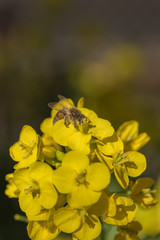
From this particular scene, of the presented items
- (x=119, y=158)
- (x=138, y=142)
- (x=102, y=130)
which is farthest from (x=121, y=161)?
(x=138, y=142)

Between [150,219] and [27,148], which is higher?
[27,148]

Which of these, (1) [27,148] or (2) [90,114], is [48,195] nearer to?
(1) [27,148]

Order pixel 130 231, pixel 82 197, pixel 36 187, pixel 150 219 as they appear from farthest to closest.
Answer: pixel 150 219
pixel 130 231
pixel 36 187
pixel 82 197

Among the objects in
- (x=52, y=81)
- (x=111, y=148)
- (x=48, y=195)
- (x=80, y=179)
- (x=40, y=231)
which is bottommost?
(x=40, y=231)

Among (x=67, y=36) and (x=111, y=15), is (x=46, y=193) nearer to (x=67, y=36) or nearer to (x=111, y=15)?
(x=67, y=36)

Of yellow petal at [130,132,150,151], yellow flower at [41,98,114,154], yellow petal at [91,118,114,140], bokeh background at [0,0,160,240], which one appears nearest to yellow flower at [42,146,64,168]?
yellow flower at [41,98,114,154]

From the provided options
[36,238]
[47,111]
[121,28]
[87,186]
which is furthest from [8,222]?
[121,28]

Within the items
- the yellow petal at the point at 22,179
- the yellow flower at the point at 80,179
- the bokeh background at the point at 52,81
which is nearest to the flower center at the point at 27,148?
the yellow petal at the point at 22,179
